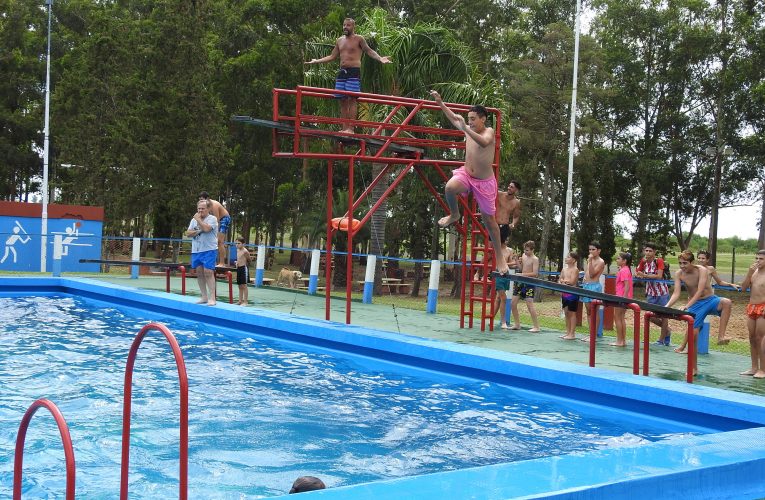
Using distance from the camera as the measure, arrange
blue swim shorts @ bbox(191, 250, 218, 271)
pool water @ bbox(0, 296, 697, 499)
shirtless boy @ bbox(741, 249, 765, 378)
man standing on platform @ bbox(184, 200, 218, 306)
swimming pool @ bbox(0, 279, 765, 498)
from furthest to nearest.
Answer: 1. blue swim shorts @ bbox(191, 250, 218, 271)
2. man standing on platform @ bbox(184, 200, 218, 306)
3. shirtless boy @ bbox(741, 249, 765, 378)
4. pool water @ bbox(0, 296, 697, 499)
5. swimming pool @ bbox(0, 279, 765, 498)

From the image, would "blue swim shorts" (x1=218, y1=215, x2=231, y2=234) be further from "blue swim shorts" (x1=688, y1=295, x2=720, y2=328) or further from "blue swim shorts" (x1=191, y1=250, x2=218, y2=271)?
"blue swim shorts" (x1=688, y1=295, x2=720, y2=328)

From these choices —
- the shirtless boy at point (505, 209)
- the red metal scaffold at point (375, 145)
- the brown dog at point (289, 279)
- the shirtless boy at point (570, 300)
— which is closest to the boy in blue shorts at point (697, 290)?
the shirtless boy at point (570, 300)

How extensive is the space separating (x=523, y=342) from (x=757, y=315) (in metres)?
3.94

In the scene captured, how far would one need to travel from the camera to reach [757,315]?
33.3ft

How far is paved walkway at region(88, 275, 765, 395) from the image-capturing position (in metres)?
10.6

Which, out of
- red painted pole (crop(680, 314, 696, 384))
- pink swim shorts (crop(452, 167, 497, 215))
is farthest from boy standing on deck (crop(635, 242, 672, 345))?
pink swim shorts (crop(452, 167, 497, 215))

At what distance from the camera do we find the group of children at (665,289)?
10234 mm

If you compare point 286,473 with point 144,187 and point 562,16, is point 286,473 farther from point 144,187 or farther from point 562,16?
point 562,16

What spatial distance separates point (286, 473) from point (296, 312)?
9577 millimetres

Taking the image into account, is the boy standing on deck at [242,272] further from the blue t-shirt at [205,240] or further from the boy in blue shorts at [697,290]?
the boy in blue shorts at [697,290]

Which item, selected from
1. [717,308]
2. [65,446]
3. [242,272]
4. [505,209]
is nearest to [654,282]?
[717,308]

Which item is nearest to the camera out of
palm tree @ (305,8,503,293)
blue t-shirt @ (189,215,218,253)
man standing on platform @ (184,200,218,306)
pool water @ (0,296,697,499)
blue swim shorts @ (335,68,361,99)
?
pool water @ (0,296,697,499)

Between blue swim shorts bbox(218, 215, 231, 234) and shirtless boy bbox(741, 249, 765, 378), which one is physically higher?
blue swim shorts bbox(218, 215, 231, 234)

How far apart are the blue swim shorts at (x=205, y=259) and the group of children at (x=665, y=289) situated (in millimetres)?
5038
